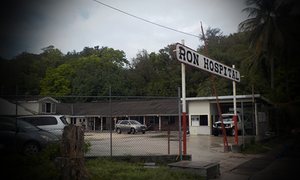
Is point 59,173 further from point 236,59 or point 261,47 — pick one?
point 236,59

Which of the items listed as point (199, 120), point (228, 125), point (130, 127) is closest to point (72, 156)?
point (228, 125)

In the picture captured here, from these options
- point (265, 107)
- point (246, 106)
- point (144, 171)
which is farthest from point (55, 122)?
point (246, 106)

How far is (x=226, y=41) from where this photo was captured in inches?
Answer: 2020

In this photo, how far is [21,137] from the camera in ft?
31.9

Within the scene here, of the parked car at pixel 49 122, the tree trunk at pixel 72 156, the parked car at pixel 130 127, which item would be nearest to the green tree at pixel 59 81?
the parked car at pixel 130 127

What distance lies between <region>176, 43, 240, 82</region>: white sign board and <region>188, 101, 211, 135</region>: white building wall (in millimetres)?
13609

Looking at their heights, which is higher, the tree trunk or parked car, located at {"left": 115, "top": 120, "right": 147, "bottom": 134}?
the tree trunk

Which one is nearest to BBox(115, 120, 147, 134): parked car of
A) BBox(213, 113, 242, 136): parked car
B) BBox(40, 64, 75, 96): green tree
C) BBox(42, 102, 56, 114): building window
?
BBox(213, 113, 242, 136): parked car

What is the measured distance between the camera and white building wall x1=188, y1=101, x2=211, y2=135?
27.9 metres

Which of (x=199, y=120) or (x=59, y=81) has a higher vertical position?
(x=59, y=81)

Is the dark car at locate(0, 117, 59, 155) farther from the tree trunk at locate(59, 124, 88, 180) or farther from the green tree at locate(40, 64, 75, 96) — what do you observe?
the green tree at locate(40, 64, 75, 96)

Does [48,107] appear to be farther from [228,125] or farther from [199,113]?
[228,125]

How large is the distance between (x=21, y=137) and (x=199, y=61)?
21.4 ft

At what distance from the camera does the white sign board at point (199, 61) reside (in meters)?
10.0
